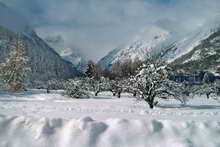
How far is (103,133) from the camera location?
17.8 ft

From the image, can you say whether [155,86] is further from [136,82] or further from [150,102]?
[136,82]

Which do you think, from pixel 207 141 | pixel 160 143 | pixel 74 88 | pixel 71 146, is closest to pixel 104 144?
pixel 71 146

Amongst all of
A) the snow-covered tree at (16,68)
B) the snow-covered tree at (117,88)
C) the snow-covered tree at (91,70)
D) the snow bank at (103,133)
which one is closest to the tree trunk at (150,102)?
the snow bank at (103,133)

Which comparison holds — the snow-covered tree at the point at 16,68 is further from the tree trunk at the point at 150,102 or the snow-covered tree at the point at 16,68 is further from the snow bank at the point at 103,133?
the snow bank at the point at 103,133

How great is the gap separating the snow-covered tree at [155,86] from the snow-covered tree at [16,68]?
30.2m

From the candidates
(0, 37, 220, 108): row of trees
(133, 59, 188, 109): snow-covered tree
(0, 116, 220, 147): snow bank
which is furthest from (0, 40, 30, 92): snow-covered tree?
(0, 116, 220, 147): snow bank

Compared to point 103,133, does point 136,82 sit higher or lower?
higher

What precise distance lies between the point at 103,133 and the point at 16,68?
42477mm

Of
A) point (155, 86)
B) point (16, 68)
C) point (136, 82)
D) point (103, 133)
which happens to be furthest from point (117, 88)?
point (103, 133)

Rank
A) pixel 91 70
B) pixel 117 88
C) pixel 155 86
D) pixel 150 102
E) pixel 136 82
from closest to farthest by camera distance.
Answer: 1. pixel 150 102
2. pixel 155 86
3. pixel 136 82
4. pixel 117 88
5. pixel 91 70

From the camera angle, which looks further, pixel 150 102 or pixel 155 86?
pixel 155 86

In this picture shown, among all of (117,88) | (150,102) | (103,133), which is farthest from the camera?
(117,88)

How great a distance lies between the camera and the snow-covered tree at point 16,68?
43.7 meters

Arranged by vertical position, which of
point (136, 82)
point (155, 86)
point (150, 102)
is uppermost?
point (136, 82)
